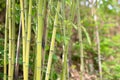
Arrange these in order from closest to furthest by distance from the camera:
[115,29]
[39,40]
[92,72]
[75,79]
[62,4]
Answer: [39,40] < [62,4] < [75,79] < [92,72] < [115,29]

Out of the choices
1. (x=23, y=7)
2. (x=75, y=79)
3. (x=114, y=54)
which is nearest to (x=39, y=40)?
(x=23, y=7)

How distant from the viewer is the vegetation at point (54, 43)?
3.84 ft

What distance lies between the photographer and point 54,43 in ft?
3.93

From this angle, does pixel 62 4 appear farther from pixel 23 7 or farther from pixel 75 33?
pixel 75 33

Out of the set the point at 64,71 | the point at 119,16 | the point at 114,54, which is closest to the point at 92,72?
the point at 114,54

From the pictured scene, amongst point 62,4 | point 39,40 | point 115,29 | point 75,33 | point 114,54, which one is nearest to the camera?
point 39,40

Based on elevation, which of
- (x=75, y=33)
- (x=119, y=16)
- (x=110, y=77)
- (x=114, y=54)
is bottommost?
(x=110, y=77)

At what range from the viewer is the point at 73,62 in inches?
102

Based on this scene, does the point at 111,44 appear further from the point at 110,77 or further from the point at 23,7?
the point at 23,7

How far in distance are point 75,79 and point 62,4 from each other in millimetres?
1127

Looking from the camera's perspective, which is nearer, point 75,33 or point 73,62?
point 73,62

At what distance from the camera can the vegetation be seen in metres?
1.17

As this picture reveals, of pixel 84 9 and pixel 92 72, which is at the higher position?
pixel 84 9

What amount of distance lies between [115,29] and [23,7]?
296cm
